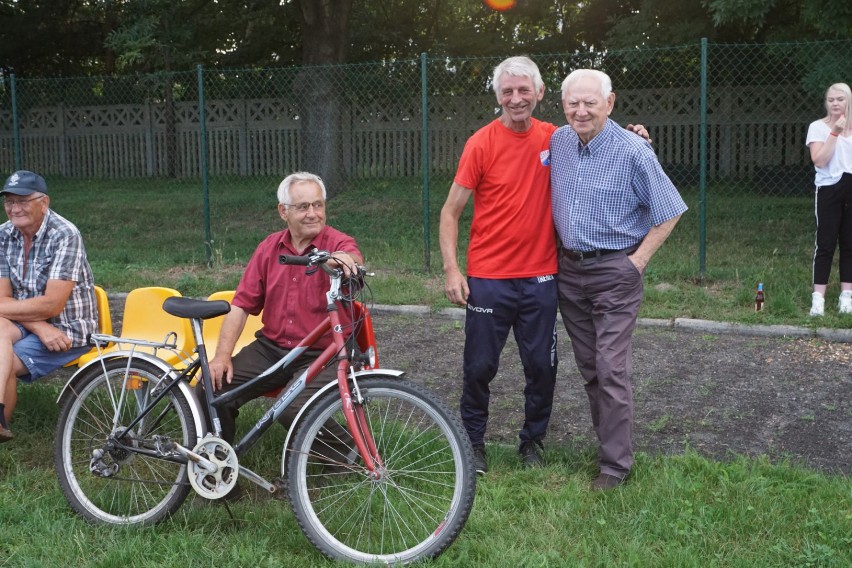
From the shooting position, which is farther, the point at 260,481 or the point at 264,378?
the point at 264,378

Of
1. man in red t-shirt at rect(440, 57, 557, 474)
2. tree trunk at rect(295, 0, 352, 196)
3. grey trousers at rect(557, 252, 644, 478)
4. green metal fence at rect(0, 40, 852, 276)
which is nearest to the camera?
grey trousers at rect(557, 252, 644, 478)

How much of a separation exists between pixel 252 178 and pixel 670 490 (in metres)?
12.7

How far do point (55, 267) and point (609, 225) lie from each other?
2.88m

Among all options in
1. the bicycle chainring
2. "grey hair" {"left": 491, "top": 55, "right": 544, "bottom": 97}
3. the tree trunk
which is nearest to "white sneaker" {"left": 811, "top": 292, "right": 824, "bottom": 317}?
"grey hair" {"left": 491, "top": 55, "right": 544, "bottom": 97}

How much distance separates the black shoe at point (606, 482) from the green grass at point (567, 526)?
6 cm

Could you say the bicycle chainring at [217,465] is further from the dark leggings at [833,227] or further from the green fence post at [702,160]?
the green fence post at [702,160]

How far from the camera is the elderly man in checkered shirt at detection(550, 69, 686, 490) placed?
4363 millimetres

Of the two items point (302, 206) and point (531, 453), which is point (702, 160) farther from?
A: point (302, 206)

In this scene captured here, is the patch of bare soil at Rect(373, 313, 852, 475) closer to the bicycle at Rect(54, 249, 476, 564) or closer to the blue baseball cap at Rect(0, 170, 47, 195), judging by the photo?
the bicycle at Rect(54, 249, 476, 564)

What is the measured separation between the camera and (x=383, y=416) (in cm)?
390

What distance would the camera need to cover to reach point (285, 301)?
4.42 metres

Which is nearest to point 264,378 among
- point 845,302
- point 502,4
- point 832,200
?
point 845,302

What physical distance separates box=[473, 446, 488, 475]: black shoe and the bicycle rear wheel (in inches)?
55.3

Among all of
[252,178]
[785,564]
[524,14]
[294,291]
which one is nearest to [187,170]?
[252,178]
